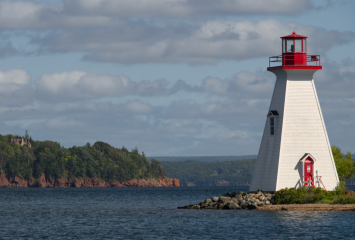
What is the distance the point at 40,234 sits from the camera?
36.9 metres

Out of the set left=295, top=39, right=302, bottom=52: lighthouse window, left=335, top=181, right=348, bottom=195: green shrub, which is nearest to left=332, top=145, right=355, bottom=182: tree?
left=335, top=181, right=348, bottom=195: green shrub

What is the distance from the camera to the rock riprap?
4462 centimetres

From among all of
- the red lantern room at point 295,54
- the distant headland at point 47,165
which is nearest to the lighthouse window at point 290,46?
the red lantern room at point 295,54

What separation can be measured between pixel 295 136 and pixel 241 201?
7.46 m

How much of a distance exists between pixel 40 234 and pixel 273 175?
1859 cm

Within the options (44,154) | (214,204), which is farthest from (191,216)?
(44,154)

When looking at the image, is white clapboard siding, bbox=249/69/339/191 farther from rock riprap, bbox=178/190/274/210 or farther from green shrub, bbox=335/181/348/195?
rock riprap, bbox=178/190/274/210

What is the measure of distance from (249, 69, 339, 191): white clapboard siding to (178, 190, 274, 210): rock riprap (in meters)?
0.81

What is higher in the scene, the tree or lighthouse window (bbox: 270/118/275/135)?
lighthouse window (bbox: 270/118/275/135)

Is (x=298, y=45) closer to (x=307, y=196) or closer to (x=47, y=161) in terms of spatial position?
(x=307, y=196)

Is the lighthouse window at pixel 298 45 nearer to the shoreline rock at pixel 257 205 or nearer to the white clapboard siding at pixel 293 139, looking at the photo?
the white clapboard siding at pixel 293 139

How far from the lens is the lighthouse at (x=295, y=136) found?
4394 centimetres

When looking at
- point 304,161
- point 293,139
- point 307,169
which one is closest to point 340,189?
point 307,169

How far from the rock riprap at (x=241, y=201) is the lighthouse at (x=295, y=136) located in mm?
774
